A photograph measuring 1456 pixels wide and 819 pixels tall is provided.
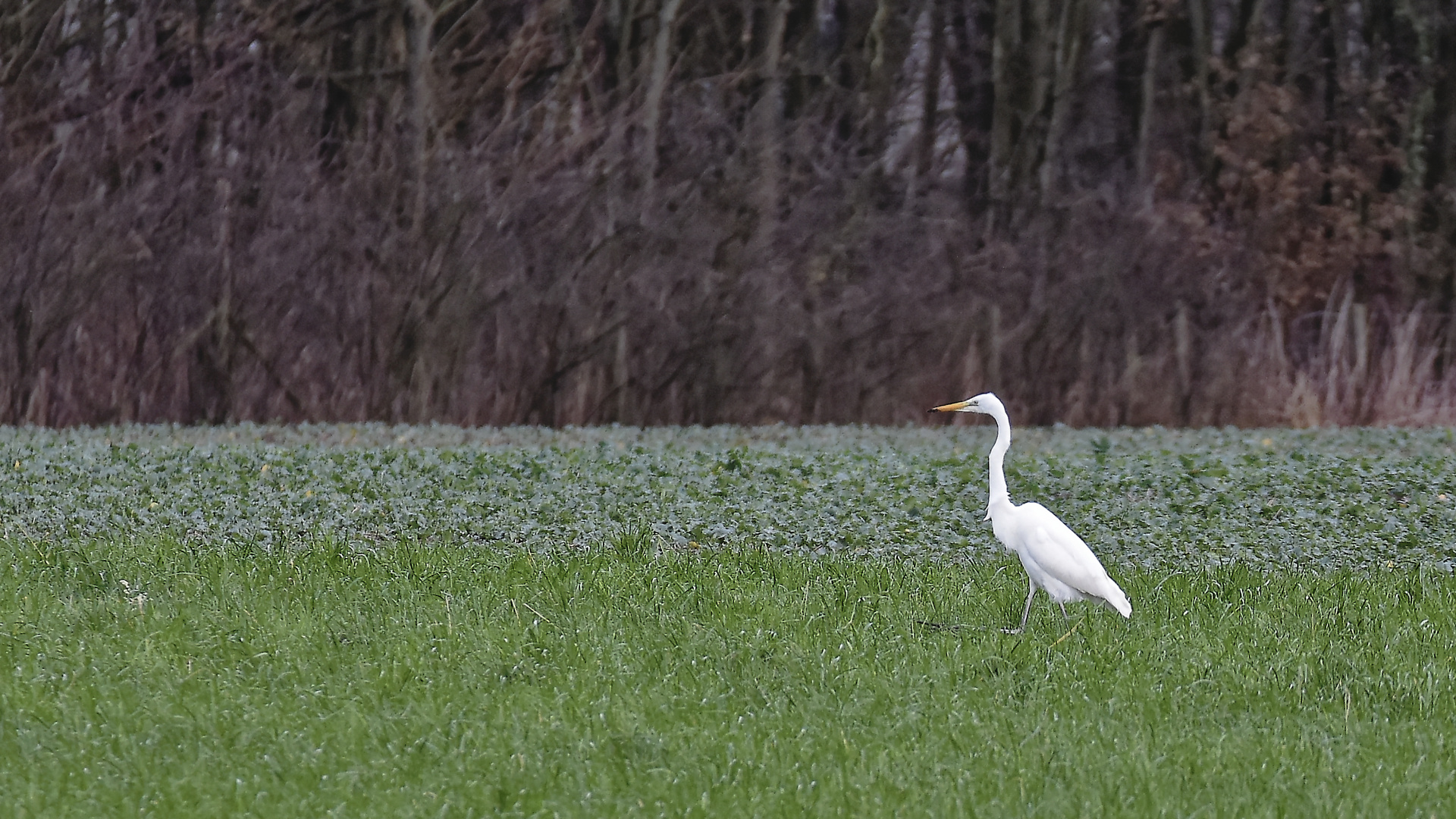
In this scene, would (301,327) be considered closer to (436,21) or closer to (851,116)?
(436,21)

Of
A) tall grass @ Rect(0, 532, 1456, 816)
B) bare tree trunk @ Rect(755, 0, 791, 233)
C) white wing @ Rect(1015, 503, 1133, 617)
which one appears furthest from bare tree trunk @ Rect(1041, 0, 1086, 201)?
white wing @ Rect(1015, 503, 1133, 617)

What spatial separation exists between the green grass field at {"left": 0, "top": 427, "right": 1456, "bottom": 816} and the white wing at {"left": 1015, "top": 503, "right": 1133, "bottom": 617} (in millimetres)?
176

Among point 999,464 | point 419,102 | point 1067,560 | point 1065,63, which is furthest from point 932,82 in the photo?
point 1067,560

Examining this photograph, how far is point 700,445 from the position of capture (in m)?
14.9

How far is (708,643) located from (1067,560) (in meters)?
1.34

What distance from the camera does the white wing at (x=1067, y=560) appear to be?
23.1ft

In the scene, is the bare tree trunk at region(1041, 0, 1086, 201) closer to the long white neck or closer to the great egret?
the long white neck

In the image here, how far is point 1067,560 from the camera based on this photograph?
7.04 m

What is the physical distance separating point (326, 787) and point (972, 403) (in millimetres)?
3654

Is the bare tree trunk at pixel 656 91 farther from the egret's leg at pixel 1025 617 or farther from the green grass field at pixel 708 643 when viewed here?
the egret's leg at pixel 1025 617

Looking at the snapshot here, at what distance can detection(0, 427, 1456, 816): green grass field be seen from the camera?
524cm

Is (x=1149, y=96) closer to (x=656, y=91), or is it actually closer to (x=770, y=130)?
(x=770, y=130)

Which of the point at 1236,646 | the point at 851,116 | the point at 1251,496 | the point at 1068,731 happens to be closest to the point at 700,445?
the point at 1251,496

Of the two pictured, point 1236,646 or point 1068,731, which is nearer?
point 1068,731
